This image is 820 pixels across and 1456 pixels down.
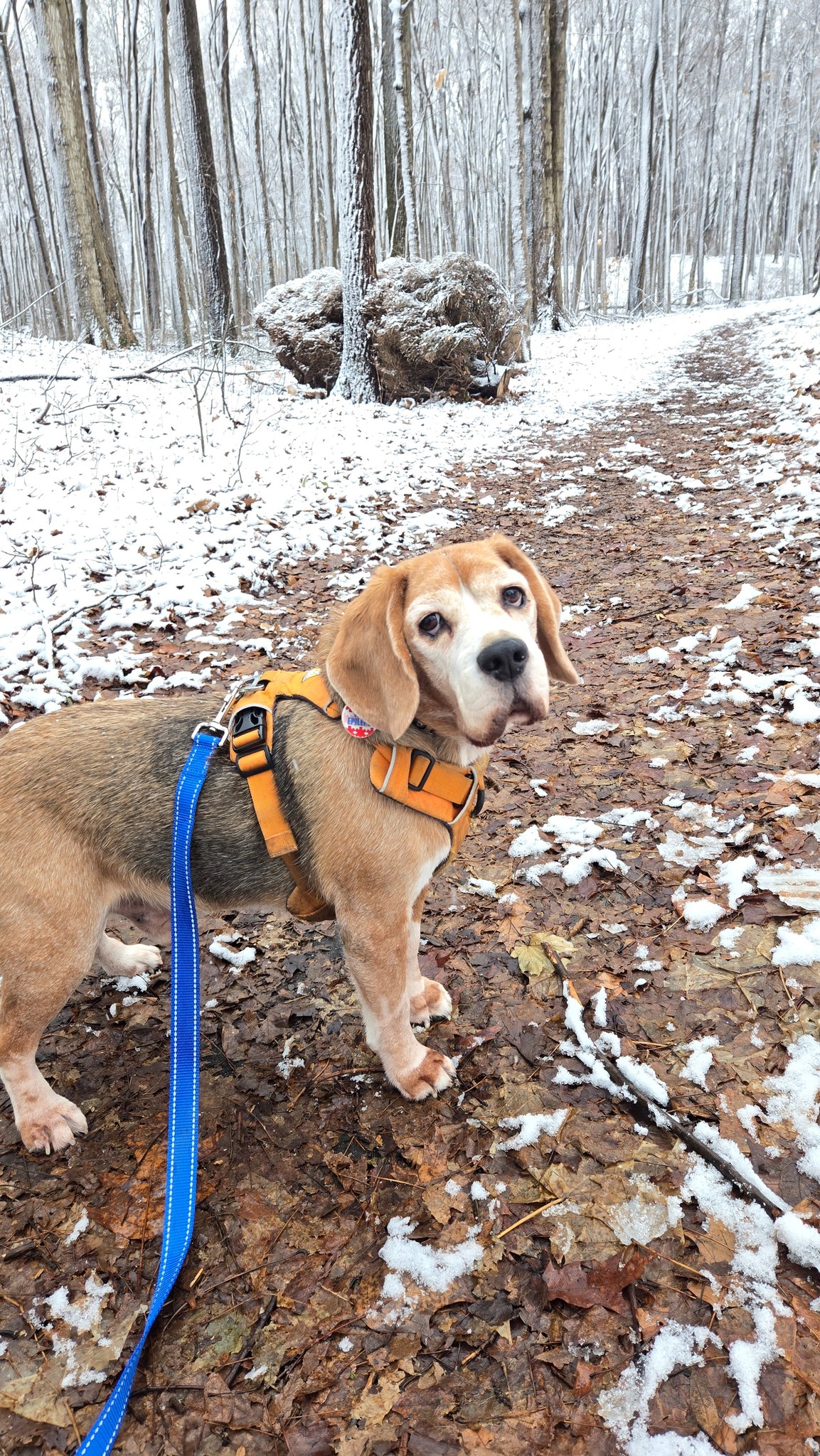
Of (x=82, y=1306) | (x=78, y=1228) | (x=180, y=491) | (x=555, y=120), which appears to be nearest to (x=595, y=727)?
(x=78, y=1228)

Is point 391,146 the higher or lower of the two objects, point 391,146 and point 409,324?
the higher

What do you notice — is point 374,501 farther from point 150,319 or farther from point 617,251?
point 617,251

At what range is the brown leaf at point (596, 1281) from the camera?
2.03 meters

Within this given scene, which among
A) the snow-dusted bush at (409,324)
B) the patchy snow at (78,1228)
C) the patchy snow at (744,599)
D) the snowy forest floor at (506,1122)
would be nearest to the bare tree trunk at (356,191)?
the snow-dusted bush at (409,324)

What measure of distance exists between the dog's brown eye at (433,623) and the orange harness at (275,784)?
396 millimetres

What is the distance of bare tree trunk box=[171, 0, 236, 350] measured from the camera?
14.4m

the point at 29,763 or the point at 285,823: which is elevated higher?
the point at 29,763

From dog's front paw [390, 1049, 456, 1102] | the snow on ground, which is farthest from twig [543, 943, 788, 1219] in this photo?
the snow on ground

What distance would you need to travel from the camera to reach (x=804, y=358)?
1516cm

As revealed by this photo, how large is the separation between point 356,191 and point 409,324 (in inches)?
95.2

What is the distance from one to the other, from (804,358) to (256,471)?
1221 centimetres

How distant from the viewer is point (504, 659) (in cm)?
224

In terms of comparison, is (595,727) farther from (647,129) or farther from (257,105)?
(647,129)

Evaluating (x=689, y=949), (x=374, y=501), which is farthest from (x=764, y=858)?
(x=374, y=501)
